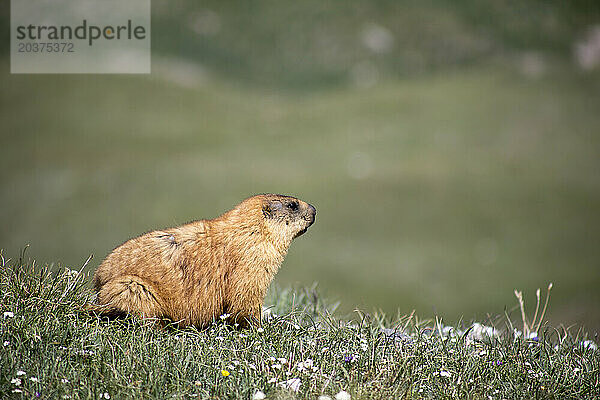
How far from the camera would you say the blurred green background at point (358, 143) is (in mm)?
33625

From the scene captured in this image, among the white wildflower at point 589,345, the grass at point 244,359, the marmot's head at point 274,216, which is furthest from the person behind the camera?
the marmot's head at point 274,216

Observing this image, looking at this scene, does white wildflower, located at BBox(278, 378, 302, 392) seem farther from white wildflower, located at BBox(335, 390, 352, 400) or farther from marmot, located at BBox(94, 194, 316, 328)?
marmot, located at BBox(94, 194, 316, 328)

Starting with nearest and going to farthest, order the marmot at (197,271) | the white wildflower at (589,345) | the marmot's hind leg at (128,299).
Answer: the marmot's hind leg at (128,299), the marmot at (197,271), the white wildflower at (589,345)

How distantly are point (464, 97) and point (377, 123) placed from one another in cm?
886

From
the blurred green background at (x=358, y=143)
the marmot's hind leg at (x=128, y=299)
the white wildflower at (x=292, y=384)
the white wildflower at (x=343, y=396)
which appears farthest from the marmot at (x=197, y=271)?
the blurred green background at (x=358, y=143)

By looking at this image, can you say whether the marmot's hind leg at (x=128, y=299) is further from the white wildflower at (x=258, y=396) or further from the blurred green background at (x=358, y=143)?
the blurred green background at (x=358, y=143)

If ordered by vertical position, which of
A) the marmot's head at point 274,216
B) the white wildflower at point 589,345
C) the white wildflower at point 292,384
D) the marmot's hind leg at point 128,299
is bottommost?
the white wildflower at point 589,345

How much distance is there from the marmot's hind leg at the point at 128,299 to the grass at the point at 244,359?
0.40 feet

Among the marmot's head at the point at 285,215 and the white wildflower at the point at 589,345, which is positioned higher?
the marmot's head at the point at 285,215

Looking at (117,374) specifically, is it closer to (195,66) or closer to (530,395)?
(530,395)

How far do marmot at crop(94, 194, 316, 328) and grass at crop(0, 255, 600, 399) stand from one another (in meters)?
0.22

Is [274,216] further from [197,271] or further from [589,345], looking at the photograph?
[589,345]

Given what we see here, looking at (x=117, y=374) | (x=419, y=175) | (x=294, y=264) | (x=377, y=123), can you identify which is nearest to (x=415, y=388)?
(x=117, y=374)

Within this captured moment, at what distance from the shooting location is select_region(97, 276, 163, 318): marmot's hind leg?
582 cm
